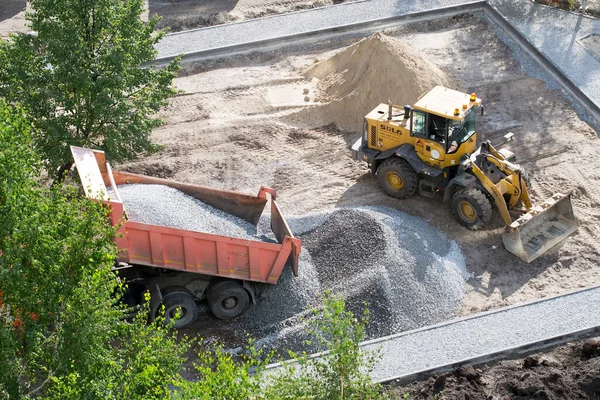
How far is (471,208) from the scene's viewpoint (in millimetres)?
16750

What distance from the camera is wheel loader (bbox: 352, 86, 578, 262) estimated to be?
1642 centimetres

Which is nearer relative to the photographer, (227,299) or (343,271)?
(227,299)

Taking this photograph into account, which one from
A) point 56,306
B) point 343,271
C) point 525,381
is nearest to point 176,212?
point 343,271

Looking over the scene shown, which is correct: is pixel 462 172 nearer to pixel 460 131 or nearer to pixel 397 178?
pixel 460 131

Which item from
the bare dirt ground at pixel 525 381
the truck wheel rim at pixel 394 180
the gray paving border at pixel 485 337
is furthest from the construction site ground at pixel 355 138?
the bare dirt ground at pixel 525 381

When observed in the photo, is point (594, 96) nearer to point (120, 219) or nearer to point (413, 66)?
point (413, 66)

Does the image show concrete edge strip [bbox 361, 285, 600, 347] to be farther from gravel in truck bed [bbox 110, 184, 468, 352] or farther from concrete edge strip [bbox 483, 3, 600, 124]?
concrete edge strip [bbox 483, 3, 600, 124]

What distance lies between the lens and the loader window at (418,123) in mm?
16938

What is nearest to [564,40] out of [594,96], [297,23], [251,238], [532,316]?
[594,96]

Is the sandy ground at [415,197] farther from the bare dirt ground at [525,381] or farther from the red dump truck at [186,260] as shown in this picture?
the red dump truck at [186,260]

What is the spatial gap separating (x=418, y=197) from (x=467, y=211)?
135cm

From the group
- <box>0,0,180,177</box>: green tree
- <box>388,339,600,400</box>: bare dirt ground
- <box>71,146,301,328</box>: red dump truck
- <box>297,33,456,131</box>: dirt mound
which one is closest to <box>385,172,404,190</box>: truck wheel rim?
<box>297,33,456,131</box>: dirt mound

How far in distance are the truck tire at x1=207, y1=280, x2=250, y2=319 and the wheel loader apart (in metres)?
4.69

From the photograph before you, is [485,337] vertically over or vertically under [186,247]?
under
